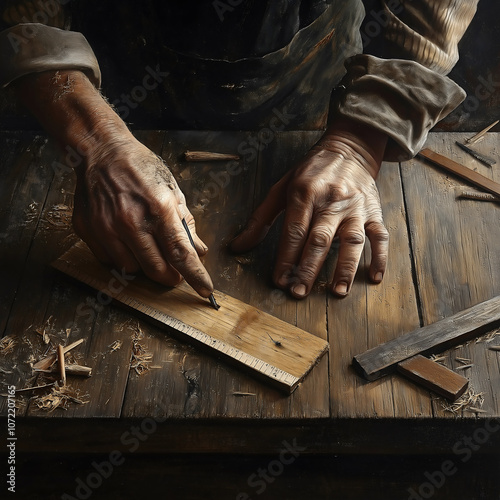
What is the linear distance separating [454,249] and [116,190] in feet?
3.66

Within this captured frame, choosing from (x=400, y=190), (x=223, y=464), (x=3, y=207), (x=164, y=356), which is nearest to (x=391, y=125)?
(x=400, y=190)

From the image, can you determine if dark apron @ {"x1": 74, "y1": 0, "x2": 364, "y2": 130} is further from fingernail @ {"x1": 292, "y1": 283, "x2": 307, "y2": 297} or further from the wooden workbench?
fingernail @ {"x1": 292, "y1": 283, "x2": 307, "y2": 297}

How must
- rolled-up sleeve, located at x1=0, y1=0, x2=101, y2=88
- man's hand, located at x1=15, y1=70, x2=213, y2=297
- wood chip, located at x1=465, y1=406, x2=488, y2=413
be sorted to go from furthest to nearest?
rolled-up sleeve, located at x1=0, y1=0, x2=101, y2=88, man's hand, located at x1=15, y1=70, x2=213, y2=297, wood chip, located at x1=465, y1=406, x2=488, y2=413

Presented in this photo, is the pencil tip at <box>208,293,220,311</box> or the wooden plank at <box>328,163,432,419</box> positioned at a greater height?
the wooden plank at <box>328,163,432,419</box>

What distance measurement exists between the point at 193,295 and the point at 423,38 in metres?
1.29

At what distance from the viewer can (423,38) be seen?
89.8 inches

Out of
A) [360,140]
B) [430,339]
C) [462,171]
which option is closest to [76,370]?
[430,339]

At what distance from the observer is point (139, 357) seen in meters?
1.75

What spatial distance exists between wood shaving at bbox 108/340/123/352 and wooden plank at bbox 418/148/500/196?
1.36 meters

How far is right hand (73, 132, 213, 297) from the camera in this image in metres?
1.81

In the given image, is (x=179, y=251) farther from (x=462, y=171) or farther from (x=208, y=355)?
(x=462, y=171)

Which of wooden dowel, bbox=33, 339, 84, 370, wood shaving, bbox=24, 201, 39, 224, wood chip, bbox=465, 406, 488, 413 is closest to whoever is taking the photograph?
wood chip, bbox=465, 406, 488, 413

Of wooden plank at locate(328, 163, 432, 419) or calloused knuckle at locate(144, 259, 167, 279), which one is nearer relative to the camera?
wooden plank at locate(328, 163, 432, 419)

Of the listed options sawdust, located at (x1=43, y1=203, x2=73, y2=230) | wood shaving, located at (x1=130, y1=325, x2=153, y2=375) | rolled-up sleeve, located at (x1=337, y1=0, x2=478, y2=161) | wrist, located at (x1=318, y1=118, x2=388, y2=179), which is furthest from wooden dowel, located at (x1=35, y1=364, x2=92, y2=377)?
rolled-up sleeve, located at (x1=337, y1=0, x2=478, y2=161)
